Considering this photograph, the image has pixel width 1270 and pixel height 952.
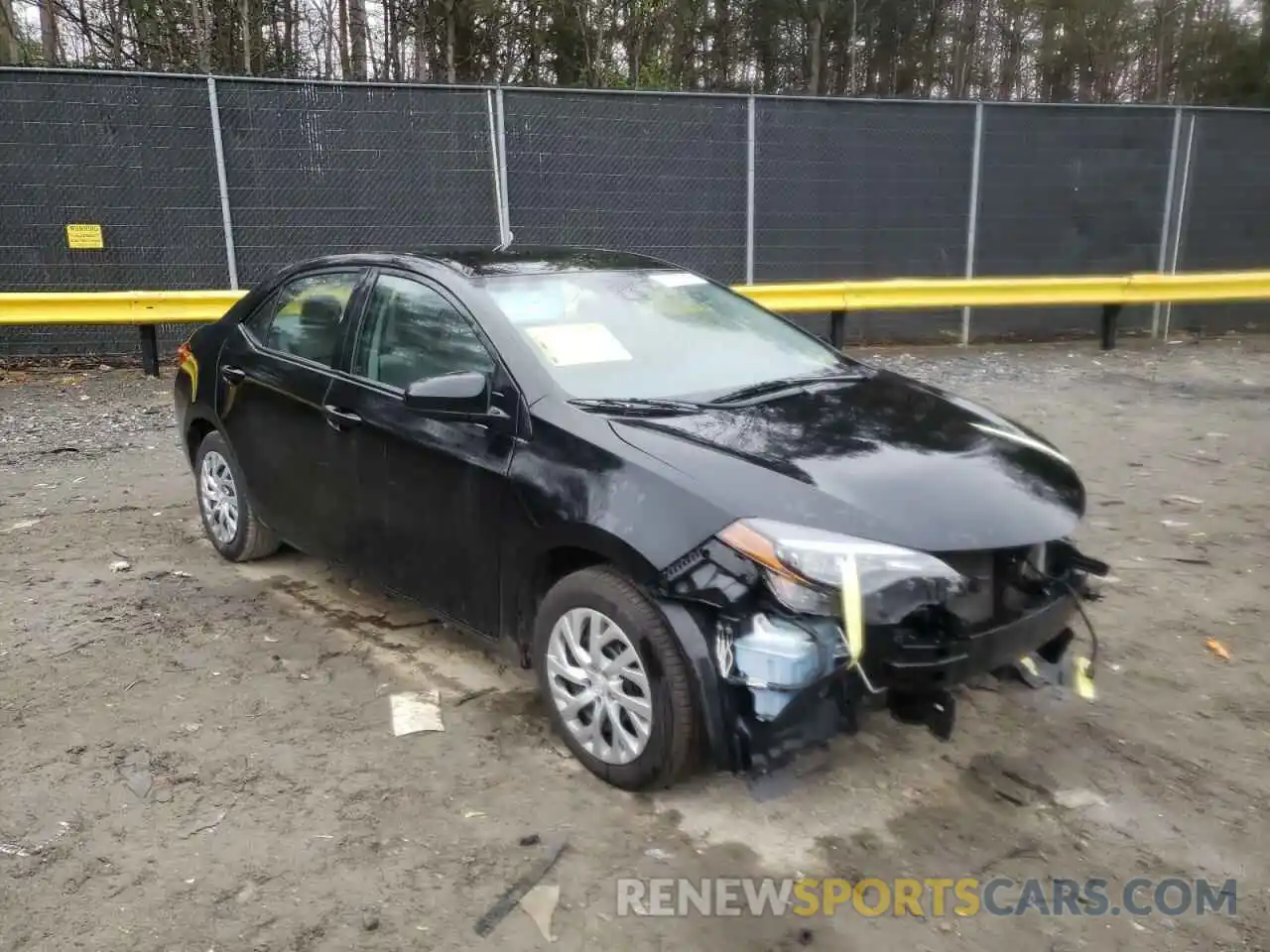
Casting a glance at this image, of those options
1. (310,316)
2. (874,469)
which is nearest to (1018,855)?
(874,469)

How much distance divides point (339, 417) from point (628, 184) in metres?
7.38

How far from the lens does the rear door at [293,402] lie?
4.38 metres

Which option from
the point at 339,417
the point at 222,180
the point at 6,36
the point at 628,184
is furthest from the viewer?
the point at 6,36

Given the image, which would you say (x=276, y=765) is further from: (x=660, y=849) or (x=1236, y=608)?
(x=1236, y=608)

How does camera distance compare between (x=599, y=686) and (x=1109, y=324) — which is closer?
(x=599, y=686)

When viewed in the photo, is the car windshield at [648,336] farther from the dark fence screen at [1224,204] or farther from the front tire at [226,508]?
the dark fence screen at [1224,204]

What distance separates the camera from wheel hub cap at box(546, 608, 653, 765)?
3090 millimetres

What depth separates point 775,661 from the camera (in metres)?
2.81

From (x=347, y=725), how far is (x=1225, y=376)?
976cm

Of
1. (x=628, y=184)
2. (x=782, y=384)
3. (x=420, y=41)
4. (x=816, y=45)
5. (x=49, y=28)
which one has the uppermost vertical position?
(x=816, y=45)

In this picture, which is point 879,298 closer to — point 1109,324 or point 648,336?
point 1109,324

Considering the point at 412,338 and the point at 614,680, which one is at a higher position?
the point at 412,338

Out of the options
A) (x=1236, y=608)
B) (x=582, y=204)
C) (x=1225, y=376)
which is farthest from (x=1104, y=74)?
(x=1236, y=608)

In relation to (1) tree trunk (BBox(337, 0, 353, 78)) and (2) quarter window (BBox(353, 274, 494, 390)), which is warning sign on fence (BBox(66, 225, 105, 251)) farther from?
(1) tree trunk (BBox(337, 0, 353, 78))
